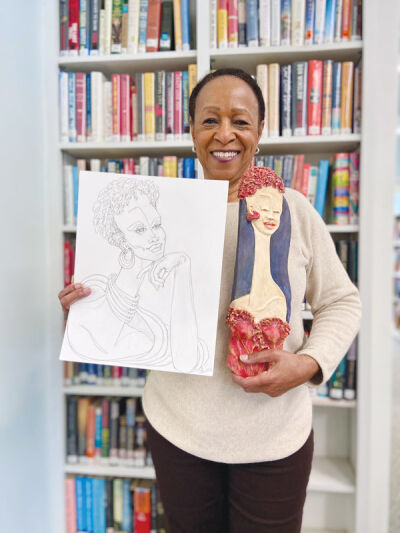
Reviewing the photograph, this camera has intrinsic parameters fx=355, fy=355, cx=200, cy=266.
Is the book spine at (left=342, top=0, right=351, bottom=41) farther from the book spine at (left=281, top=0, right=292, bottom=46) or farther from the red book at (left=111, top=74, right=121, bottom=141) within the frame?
the red book at (left=111, top=74, right=121, bottom=141)

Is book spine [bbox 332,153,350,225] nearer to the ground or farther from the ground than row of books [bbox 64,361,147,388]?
farther from the ground

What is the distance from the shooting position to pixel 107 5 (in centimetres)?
133

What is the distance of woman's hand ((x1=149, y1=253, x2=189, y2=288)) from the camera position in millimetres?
739

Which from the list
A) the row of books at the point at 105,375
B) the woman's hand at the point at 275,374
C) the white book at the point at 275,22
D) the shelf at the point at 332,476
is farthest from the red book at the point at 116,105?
the shelf at the point at 332,476

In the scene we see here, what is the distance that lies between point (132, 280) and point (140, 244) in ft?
0.26

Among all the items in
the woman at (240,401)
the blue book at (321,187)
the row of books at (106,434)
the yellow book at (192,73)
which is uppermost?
the yellow book at (192,73)

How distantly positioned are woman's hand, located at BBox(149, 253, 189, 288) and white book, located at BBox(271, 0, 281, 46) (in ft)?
3.31

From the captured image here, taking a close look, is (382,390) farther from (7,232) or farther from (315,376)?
(7,232)

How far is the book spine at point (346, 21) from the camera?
4.14 feet

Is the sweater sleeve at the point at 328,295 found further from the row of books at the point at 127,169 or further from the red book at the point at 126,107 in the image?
the red book at the point at 126,107

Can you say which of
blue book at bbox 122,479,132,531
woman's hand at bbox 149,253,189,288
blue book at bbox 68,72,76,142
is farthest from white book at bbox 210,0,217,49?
blue book at bbox 122,479,132,531

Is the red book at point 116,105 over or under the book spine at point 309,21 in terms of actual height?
under

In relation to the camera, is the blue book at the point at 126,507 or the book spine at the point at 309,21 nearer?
the book spine at the point at 309,21

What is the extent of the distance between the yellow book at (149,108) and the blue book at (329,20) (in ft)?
2.13
